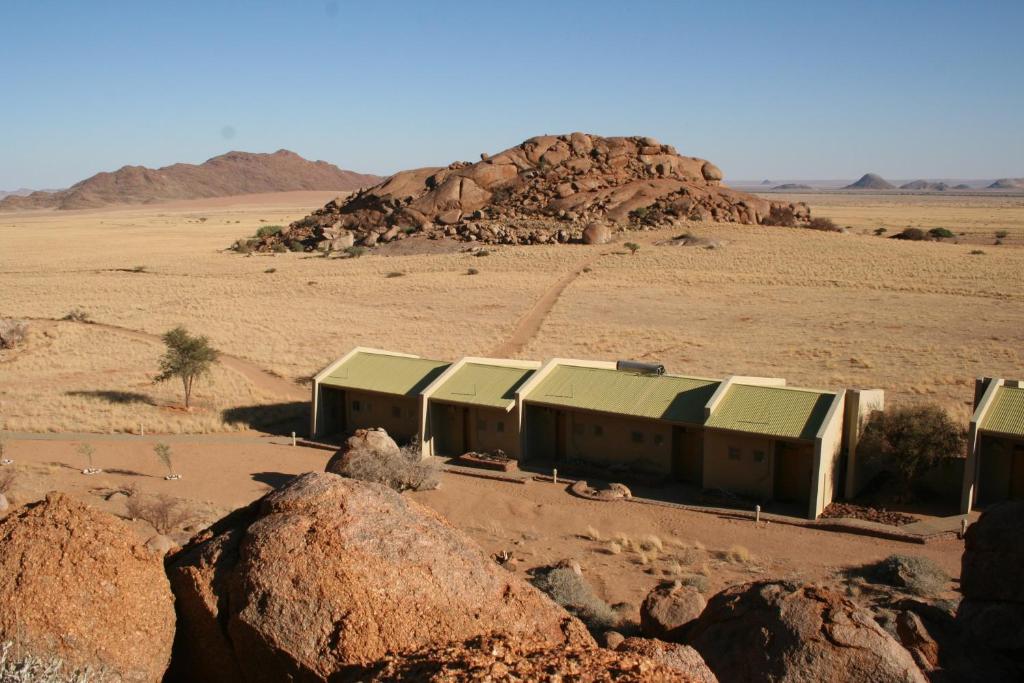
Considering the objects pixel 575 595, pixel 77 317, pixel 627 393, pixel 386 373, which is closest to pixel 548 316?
pixel 386 373

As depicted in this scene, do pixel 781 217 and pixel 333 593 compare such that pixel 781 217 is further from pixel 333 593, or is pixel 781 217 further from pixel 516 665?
pixel 516 665

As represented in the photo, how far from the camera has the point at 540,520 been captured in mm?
21781

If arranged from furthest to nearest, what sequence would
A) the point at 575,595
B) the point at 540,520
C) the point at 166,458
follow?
the point at 166,458 → the point at 540,520 → the point at 575,595

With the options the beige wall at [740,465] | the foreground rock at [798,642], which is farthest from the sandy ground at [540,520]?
the foreground rock at [798,642]

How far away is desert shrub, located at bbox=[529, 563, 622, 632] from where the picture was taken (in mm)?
13992

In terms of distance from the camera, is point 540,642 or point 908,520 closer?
point 540,642

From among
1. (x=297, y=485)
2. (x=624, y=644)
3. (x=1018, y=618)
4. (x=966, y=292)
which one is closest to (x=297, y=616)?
(x=297, y=485)

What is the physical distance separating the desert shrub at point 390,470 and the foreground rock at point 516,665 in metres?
16.0

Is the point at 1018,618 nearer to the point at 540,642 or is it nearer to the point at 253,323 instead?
the point at 540,642

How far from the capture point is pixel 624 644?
7.32 m

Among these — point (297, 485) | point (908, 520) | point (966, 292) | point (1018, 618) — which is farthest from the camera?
point (966, 292)

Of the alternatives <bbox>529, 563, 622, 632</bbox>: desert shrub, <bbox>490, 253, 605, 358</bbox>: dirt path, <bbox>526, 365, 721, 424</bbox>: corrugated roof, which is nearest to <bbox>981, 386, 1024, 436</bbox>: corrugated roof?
<bbox>526, 365, 721, 424</bbox>: corrugated roof

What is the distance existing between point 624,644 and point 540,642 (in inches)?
30.1

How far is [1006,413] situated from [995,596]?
1176cm
